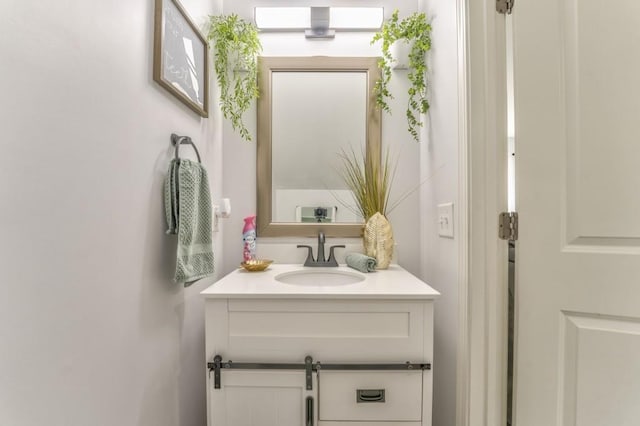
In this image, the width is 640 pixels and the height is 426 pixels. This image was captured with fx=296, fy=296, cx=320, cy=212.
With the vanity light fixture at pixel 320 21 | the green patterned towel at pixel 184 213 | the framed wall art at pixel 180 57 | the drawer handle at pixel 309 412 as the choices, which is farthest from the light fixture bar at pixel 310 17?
the drawer handle at pixel 309 412

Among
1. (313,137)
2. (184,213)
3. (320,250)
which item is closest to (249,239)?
(320,250)

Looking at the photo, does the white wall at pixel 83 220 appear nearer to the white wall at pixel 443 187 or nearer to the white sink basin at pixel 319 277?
the white sink basin at pixel 319 277

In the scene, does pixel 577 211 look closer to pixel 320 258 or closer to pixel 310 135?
pixel 320 258

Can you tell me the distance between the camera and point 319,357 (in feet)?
3.08

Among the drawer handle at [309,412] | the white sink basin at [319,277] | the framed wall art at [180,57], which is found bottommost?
the drawer handle at [309,412]

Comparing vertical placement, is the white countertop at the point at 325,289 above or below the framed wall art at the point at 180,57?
below

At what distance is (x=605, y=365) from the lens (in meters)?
0.78

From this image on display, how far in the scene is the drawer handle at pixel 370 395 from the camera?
0.92 meters

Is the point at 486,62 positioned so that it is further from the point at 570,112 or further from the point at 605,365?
the point at 605,365

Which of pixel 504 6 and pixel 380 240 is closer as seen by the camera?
pixel 504 6

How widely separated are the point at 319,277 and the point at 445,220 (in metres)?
0.60

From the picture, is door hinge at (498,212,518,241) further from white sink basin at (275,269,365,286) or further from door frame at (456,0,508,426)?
white sink basin at (275,269,365,286)

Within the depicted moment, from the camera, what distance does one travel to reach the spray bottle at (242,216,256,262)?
54.1 inches

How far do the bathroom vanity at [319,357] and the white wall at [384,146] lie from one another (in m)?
0.54
